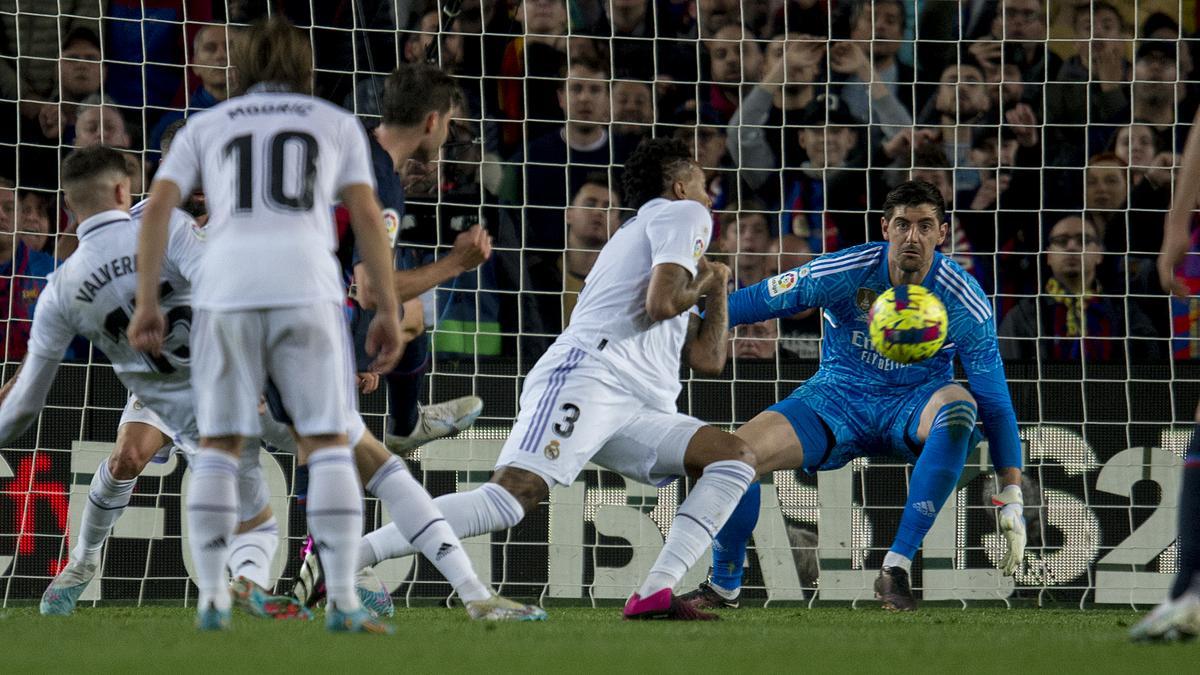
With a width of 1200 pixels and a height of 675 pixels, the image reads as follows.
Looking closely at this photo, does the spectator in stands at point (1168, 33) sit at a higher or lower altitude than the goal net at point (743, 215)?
higher

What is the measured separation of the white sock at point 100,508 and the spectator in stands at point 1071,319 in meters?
Result: 4.61

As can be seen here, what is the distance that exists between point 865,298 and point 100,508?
3.15 metres

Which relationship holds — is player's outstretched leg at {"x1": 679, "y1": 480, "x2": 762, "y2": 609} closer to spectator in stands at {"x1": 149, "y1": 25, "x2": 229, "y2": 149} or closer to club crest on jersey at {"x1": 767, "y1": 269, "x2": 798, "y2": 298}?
club crest on jersey at {"x1": 767, "y1": 269, "x2": 798, "y2": 298}

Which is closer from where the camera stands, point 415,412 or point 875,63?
point 415,412

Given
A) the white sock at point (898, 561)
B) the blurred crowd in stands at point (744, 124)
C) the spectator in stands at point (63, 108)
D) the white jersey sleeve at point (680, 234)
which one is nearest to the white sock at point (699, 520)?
the white jersey sleeve at point (680, 234)

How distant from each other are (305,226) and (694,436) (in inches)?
73.0

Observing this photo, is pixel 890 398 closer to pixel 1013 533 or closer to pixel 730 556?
pixel 1013 533

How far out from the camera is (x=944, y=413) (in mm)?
5906

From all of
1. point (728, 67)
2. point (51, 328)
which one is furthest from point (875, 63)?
point (51, 328)

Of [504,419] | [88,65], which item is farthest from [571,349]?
[88,65]

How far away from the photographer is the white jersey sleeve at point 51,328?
4.40 metres

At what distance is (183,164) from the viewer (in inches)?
145

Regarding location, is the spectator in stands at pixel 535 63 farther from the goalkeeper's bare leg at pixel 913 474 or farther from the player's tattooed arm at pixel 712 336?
the player's tattooed arm at pixel 712 336

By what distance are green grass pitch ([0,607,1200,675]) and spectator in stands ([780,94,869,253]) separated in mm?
3769
